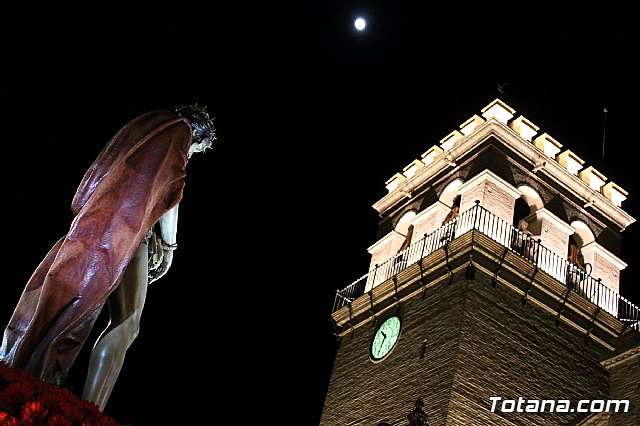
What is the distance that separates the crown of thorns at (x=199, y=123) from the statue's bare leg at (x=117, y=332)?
3.27 ft

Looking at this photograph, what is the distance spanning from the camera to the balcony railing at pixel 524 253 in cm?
2434

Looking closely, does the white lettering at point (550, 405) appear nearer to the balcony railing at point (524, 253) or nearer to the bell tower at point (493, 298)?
the bell tower at point (493, 298)

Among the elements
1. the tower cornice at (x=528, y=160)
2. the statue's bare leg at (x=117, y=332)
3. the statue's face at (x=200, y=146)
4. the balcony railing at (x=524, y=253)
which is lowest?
the statue's bare leg at (x=117, y=332)

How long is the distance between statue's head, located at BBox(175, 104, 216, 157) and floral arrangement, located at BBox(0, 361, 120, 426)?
8.45ft

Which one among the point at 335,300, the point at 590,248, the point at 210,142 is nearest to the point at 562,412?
the point at 590,248

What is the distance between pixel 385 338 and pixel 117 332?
19856mm

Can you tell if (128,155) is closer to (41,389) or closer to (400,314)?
(41,389)

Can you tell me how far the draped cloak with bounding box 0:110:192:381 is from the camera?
5.09m

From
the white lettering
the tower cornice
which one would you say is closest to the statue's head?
the white lettering

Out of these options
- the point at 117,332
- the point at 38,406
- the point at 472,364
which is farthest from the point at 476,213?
the point at 38,406

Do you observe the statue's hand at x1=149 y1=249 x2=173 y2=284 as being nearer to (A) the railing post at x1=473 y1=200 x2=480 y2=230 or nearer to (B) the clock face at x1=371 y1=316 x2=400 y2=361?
(A) the railing post at x1=473 y1=200 x2=480 y2=230

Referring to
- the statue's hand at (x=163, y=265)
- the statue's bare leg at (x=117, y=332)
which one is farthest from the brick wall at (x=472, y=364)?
the statue's bare leg at (x=117, y=332)

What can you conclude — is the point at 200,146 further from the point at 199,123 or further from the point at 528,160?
the point at 528,160

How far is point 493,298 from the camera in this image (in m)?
23.2
